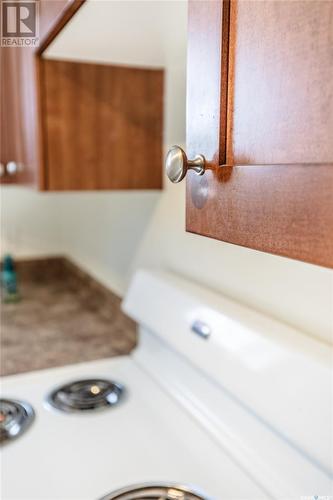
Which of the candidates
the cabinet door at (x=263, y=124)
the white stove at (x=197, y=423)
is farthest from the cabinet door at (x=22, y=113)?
the cabinet door at (x=263, y=124)

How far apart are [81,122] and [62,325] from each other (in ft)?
2.40

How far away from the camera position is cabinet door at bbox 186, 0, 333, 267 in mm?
333

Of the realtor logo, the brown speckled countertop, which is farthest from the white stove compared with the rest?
the realtor logo

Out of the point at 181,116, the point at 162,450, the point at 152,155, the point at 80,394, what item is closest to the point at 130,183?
the point at 152,155

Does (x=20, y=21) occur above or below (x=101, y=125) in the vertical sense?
above

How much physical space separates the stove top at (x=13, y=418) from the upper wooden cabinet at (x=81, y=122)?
51 cm

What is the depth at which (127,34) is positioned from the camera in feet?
2.71

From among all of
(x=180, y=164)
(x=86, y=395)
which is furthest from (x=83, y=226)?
(x=180, y=164)

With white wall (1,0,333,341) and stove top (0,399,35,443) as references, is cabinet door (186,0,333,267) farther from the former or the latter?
stove top (0,399,35,443)

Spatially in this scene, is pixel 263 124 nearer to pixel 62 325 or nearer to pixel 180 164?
pixel 180 164

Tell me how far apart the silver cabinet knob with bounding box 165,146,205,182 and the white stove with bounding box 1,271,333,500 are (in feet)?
1.23

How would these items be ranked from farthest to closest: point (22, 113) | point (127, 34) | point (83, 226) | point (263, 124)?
point (83, 226), point (22, 113), point (127, 34), point (263, 124)

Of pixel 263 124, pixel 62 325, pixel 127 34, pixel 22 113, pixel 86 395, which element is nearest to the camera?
pixel 263 124

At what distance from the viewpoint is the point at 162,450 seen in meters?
0.83
